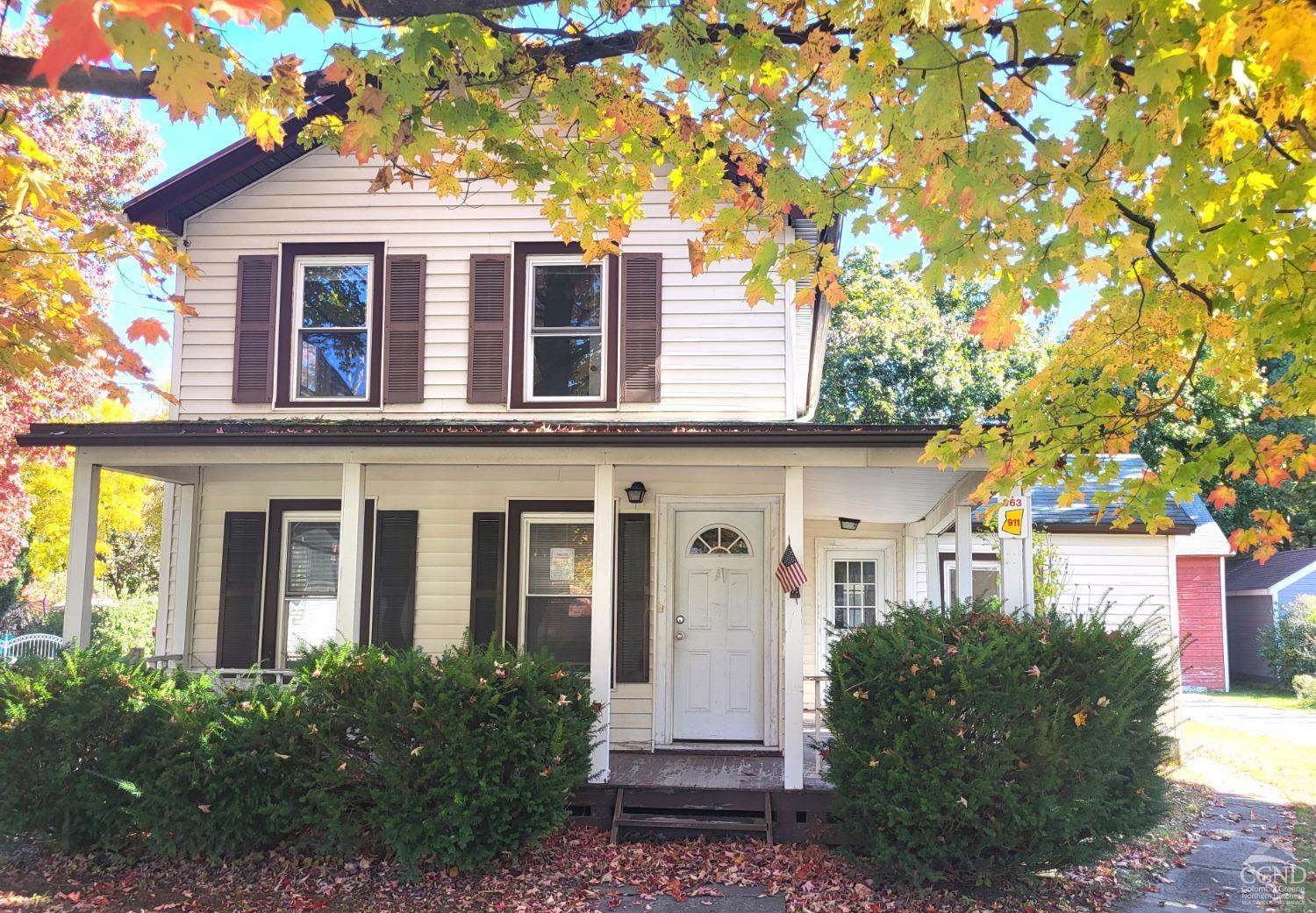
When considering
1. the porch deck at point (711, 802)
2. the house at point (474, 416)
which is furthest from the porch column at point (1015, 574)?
the porch deck at point (711, 802)

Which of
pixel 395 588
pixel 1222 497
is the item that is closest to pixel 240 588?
pixel 395 588

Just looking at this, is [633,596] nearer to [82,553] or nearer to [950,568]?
[82,553]

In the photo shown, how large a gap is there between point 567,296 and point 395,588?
344cm

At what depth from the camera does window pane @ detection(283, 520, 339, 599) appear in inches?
373

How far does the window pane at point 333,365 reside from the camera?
9562 mm

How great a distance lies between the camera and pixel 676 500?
30.6ft

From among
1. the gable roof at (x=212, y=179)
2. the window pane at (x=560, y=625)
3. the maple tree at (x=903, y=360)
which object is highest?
the maple tree at (x=903, y=360)

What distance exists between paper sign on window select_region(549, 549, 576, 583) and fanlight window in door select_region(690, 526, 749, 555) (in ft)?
4.02

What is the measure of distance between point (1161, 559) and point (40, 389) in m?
16.9

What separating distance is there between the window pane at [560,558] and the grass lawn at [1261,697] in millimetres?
14856

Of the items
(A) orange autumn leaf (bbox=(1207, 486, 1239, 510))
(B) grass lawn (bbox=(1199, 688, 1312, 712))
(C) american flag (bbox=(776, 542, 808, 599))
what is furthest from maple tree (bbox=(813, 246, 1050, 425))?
(A) orange autumn leaf (bbox=(1207, 486, 1239, 510))

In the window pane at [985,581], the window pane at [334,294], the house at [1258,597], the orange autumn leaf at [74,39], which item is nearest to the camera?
the orange autumn leaf at [74,39]

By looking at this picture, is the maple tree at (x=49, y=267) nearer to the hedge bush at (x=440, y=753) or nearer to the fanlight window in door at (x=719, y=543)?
the hedge bush at (x=440, y=753)

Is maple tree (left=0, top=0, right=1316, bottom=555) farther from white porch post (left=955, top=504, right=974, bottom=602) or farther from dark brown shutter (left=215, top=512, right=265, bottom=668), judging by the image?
dark brown shutter (left=215, top=512, right=265, bottom=668)
